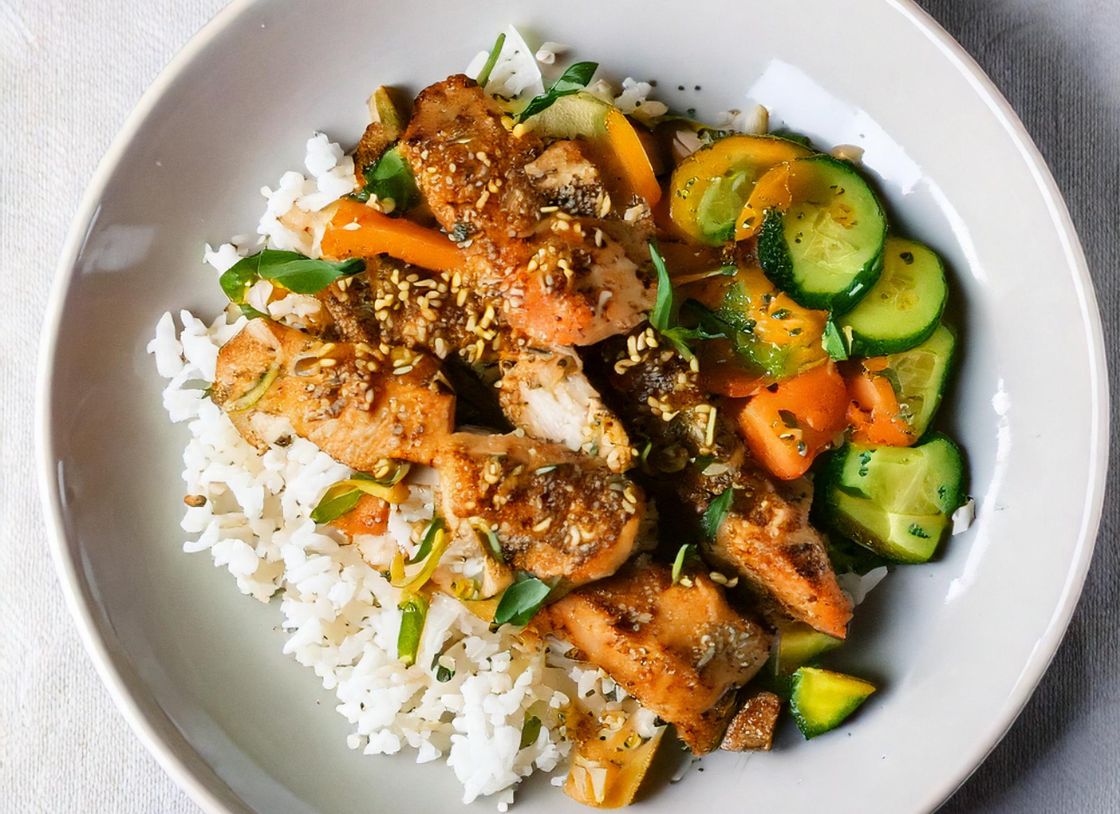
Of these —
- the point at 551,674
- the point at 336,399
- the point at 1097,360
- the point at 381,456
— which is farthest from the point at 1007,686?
the point at 336,399

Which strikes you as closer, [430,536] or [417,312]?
[430,536]

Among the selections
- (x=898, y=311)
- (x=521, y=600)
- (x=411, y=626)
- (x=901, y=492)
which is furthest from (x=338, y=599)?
(x=898, y=311)

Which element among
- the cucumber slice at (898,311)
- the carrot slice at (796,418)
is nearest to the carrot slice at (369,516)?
the carrot slice at (796,418)

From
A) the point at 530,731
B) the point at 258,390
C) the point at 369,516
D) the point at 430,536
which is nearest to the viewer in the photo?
the point at 430,536

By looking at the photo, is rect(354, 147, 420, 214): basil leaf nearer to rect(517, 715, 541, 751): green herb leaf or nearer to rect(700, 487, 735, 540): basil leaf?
rect(700, 487, 735, 540): basil leaf

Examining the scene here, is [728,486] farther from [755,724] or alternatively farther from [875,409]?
[755,724]

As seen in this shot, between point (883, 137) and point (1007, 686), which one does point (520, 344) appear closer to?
point (883, 137)
